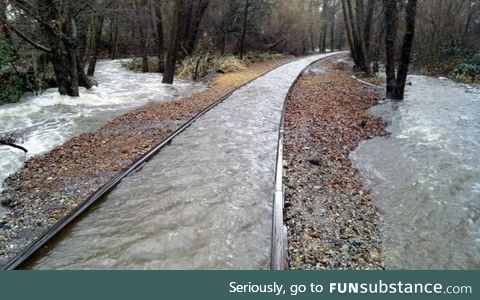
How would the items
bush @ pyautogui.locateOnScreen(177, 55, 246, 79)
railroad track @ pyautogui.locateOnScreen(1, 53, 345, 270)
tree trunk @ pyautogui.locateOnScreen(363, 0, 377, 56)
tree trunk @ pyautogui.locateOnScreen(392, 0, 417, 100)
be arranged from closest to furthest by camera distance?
railroad track @ pyautogui.locateOnScreen(1, 53, 345, 270) < tree trunk @ pyautogui.locateOnScreen(392, 0, 417, 100) < tree trunk @ pyautogui.locateOnScreen(363, 0, 377, 56) < bush @ pyautogui.locateOnScreen(177, 55, 246, 79)

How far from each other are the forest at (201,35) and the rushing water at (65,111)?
2.42 ft

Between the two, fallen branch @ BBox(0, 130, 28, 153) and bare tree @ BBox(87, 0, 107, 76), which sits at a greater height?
bare tree @ BBox(87, 0, 107, 76)

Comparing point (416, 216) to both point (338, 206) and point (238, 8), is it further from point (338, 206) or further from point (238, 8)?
point (238, 8)

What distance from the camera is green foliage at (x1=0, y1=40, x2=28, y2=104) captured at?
12.9m

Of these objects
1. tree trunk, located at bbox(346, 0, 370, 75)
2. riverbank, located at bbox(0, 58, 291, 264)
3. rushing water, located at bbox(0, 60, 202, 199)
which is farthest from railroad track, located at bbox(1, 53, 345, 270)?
tree trunk, located at bbox(346, 0, 370, 75)

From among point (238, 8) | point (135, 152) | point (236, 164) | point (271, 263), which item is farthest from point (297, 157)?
point (238, 8)

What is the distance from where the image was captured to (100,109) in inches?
497

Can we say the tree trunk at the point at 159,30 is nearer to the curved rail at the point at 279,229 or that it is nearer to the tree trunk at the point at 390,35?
the tree trunk at the point at 390,35

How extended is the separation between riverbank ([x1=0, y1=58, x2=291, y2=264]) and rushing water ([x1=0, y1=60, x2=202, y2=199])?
0.47m

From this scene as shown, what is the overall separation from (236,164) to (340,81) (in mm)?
13062

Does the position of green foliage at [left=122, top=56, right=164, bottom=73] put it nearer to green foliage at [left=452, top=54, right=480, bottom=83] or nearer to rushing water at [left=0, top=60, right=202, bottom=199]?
rushing water at [left=0, top=60, right=202, bottom=199]

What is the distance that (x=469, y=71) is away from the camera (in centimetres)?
1870

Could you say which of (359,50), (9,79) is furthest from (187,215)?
(359,50)

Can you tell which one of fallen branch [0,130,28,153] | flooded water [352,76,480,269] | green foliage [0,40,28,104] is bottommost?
flooded water [352,76,480,269]
